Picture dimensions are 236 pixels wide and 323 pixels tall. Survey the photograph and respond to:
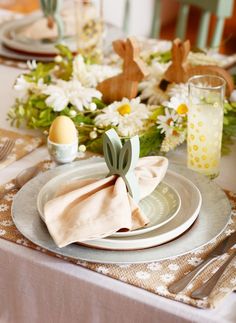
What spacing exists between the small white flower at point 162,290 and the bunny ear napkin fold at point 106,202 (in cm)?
12

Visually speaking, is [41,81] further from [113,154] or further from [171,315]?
[171,315]

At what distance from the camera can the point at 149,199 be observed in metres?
1.19

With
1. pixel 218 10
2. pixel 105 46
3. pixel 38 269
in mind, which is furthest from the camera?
pixel 218 10

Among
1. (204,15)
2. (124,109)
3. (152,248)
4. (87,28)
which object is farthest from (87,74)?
(204,15)

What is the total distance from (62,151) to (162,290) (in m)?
0.45

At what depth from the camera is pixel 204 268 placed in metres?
1.02

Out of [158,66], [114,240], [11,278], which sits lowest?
[11,278]

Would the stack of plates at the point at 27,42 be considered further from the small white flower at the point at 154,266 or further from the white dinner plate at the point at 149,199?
the small white flower at the point at 154,266

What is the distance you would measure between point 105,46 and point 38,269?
43.8 inches

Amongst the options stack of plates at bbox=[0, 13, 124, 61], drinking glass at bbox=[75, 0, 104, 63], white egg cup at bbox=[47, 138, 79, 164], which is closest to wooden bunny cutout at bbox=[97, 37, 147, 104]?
white egg cup at bbox=[47, 138, 79, 164]

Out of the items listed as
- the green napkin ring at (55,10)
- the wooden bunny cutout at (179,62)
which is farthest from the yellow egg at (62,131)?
the green napkin ring at (55,10)

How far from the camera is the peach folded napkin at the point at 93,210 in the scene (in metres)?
1.04

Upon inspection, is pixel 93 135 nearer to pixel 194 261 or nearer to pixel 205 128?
pixel 205 128

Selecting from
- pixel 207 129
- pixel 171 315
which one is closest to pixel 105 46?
pixel 207 129
